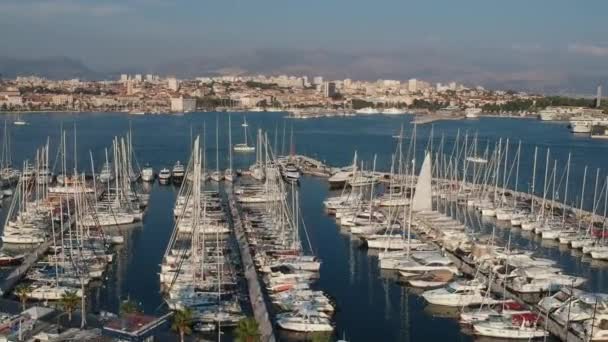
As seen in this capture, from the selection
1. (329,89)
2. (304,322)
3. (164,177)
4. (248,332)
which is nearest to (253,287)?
(304,322)

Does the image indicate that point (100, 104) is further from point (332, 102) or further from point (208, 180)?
point (208, 180)

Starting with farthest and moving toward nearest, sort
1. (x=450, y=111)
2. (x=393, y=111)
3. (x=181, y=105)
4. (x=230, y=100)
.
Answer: (x=230, y=100) < (x=393, y=111) < (x=181, y=105) < (x=450, y=111)

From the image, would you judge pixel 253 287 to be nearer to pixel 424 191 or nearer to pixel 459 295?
pixel 459 295

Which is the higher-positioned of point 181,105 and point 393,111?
point 393,111

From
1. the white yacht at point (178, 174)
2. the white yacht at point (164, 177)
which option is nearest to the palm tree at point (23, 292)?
the white yacht at point (164, 177)

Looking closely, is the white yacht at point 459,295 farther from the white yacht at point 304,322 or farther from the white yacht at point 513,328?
the white yacht at point 304,322

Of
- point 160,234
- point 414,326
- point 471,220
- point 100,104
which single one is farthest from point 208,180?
point 100,104

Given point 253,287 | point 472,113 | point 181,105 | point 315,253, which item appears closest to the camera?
point 253,287
